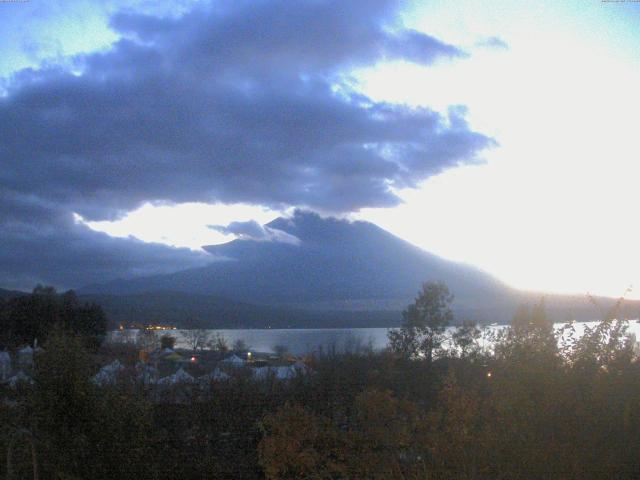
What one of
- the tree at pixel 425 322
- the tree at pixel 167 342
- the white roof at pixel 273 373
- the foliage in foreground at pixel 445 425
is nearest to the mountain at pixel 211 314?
the tree at pixel 167 342

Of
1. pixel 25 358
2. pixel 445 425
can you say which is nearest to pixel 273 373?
pixel 25 358

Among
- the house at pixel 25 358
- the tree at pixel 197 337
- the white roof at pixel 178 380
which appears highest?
the house at pixel 25 358

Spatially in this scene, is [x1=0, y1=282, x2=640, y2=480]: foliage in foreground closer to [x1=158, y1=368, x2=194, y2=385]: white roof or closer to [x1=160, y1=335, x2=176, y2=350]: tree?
[x1=158, y1=368, x2=194, y2=385]: white roof

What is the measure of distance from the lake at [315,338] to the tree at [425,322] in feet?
3.49

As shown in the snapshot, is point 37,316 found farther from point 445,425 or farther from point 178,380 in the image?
point 445,425

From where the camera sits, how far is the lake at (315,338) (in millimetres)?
31047

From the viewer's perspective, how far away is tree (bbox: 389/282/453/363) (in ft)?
125

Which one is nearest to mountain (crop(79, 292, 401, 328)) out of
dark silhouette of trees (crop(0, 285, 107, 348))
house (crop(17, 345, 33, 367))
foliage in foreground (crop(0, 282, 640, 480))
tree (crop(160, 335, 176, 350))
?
tree (crop(160, 335, 176, 350))

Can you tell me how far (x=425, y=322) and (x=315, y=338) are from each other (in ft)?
183

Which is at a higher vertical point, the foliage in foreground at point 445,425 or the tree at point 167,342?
the foliage in foreground at point 445,425

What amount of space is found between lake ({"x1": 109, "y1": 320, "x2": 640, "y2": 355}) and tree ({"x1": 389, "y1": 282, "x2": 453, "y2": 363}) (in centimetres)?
106

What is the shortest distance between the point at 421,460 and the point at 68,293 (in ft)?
188

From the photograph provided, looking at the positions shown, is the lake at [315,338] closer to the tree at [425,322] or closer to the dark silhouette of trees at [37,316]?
the tree at [425,322]

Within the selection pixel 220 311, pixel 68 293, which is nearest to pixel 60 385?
pixel 68 293
